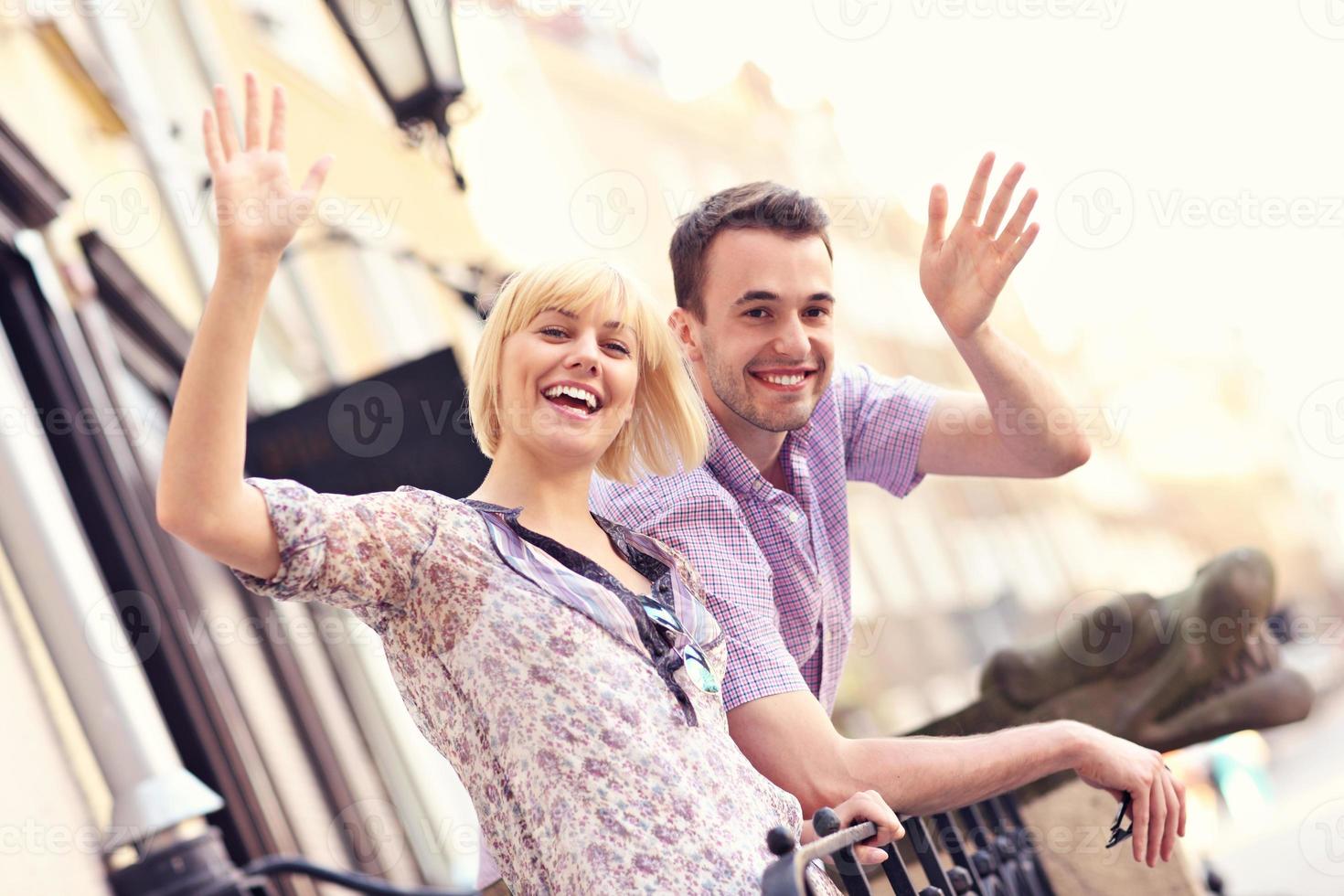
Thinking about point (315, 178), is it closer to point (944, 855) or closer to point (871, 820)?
point (871, 820)

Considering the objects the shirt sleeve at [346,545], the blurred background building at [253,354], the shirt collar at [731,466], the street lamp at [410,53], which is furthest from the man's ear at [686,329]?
the street lamp at [410,53]

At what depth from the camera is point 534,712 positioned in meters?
1.57

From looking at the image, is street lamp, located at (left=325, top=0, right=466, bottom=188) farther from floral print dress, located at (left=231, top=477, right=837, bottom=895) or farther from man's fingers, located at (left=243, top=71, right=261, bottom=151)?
floral print dress, located at (left=231, top=477, right=837, bottom=895)

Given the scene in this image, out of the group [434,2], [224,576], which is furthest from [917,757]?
[224,576]

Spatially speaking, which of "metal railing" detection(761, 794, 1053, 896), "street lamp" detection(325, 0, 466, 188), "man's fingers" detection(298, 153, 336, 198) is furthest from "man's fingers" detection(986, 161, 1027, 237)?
"street lamp" detection(325, 0, 466, 188)

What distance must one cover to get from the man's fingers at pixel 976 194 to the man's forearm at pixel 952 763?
0.87 metres

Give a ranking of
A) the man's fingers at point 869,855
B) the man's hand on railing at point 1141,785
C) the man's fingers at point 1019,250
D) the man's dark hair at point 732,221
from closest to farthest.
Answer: the man's fingers at point 869,855 → the man's hand on railing at point 1141,785 → the man's fingers at point 1019,250 → the man's dark hair at point 732,221

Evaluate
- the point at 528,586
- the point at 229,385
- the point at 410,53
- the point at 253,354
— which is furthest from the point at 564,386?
the point at 253,354

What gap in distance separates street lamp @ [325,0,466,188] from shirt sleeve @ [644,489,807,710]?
250 cm

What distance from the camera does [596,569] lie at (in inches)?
69.1

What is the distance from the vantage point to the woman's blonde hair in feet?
6.13

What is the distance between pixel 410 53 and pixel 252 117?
2.92m

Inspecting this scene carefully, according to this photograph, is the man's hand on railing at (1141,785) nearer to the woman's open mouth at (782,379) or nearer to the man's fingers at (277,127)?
the woman's open mouth at (782,379)

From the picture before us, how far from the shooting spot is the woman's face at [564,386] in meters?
1.82
